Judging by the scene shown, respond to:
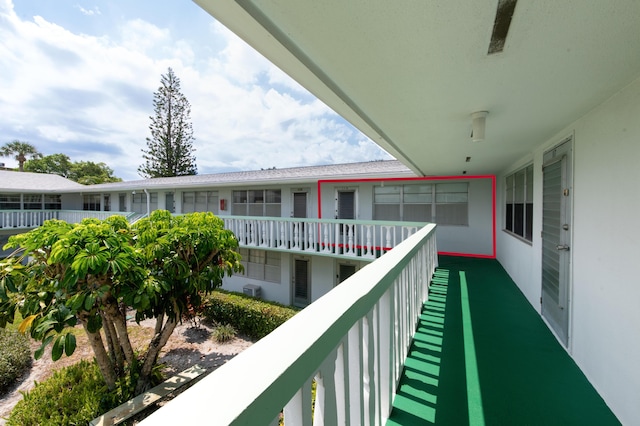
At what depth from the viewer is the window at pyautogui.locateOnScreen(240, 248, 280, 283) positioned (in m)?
10.5

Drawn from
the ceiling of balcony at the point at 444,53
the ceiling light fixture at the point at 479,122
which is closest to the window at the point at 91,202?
the ceiling of balcony at the point at 444,53

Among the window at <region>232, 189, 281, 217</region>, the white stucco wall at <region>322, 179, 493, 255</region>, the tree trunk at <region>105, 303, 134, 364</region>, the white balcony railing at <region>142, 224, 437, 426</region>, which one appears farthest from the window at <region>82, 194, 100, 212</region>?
the white balcony railing at <region>142, 224, 437, 426</region>

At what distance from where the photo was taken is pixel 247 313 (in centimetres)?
823

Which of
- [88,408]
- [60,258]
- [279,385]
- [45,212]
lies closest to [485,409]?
[279,385]

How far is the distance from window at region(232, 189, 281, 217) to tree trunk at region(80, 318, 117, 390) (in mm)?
6704

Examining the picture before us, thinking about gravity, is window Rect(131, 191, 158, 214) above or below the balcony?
above

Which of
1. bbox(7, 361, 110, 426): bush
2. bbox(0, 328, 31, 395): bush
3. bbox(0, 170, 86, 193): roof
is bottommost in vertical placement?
bbox(0, 328, 31, 395): bush

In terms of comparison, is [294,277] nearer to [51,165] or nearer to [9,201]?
[9,201]

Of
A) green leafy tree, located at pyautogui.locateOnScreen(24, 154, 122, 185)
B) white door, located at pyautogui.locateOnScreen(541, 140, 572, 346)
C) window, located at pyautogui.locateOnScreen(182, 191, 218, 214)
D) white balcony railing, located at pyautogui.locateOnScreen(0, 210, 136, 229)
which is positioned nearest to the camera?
white door, located at pyautogui.locateOnScreen(541, 140, 572, 346)

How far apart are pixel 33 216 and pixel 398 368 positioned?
71.8 feet

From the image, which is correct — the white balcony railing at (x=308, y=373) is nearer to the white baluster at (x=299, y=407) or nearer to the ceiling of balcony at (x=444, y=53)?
the white baluster at (x=299, y=407)

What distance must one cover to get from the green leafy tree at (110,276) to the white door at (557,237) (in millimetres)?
5259

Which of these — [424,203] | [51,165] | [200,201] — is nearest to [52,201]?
[200,201]

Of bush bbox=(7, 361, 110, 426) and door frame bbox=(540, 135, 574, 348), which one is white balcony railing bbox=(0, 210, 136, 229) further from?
door frame bbox=(540, 135, 574, 348)
